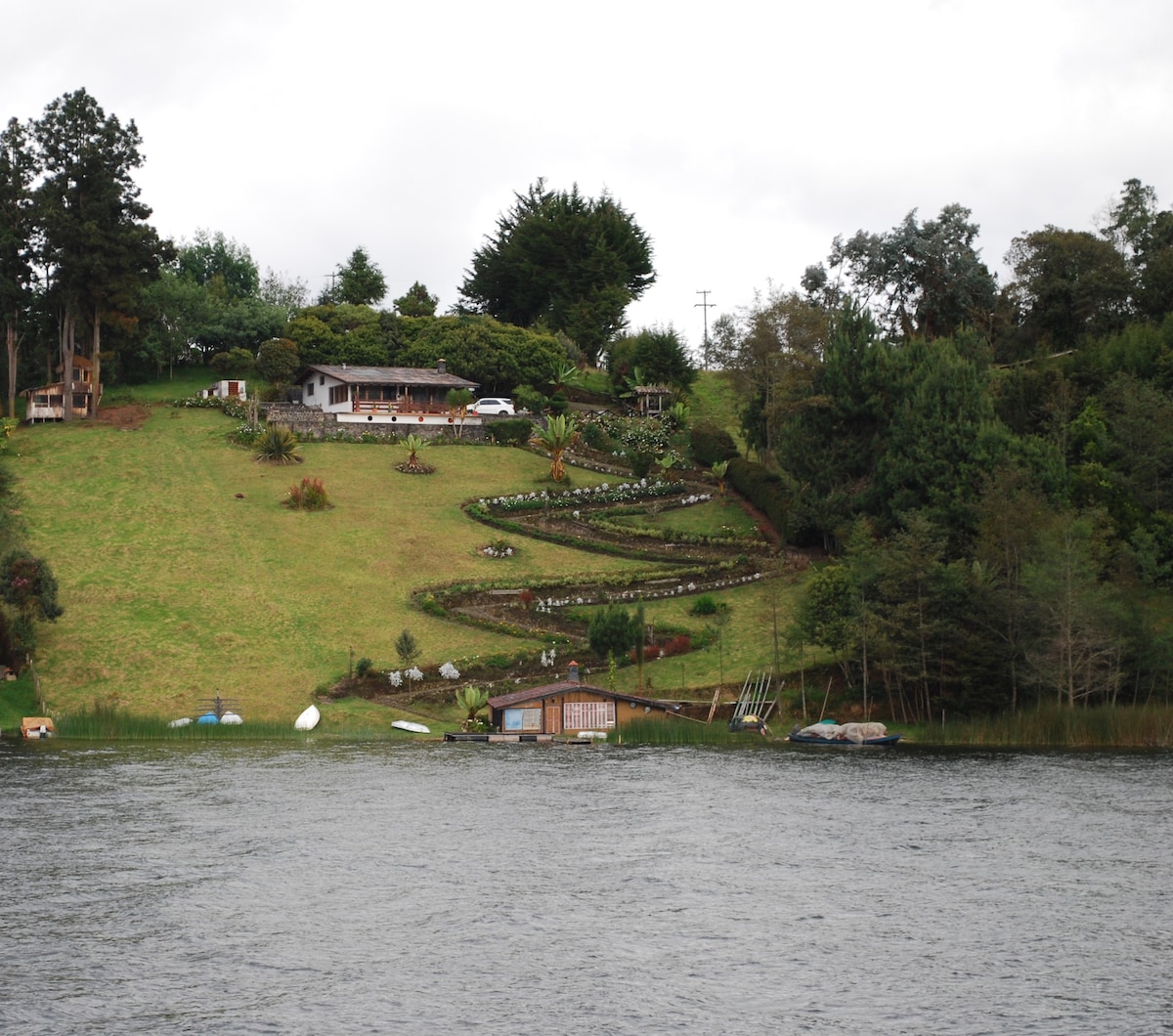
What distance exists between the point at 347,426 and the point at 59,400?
2263cm

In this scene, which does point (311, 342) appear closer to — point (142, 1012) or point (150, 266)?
point (150, 266)

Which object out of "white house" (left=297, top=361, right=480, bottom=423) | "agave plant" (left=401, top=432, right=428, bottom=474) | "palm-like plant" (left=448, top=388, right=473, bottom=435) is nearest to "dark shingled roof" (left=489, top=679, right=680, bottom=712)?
"agave plant" (left=401, top=432, right=428, bottom=474)

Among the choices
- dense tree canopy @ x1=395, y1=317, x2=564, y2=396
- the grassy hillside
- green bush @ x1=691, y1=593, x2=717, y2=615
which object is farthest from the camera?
dense tree canopy @ x1=395, y1=317, x2=564, y2=396

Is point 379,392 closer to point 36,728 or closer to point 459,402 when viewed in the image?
point 459,402

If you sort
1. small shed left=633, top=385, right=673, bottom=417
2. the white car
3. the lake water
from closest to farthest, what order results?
1. the lake water
2. the white car
3. small shed left=633, top=385, right=673, bottom=417

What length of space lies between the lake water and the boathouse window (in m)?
10.8

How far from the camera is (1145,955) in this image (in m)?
27.3

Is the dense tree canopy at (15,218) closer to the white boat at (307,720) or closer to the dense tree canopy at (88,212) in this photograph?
the dense tree canopy at (88,212)

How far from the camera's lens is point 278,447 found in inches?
3723

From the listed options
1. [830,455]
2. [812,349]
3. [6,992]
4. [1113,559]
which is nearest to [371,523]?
[830,455]

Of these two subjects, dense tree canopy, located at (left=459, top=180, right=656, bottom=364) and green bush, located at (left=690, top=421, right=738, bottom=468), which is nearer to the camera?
green bush, located at (left=690, top=421, right=738, bottom=468)

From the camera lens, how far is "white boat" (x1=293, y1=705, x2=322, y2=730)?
58344 millimetres

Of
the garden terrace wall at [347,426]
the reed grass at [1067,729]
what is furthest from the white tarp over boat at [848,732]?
the garden terrace wall at [347,426]

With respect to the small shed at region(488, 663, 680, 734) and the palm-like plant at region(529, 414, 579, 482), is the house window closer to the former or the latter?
the small shed at region(488, 663, 680, 734)
